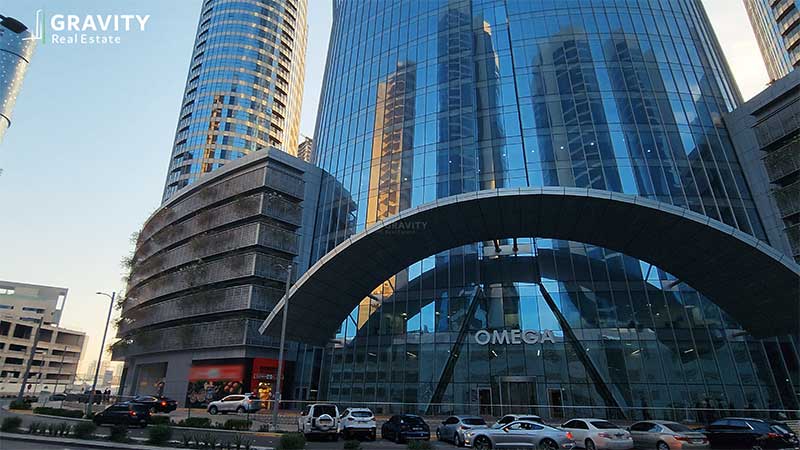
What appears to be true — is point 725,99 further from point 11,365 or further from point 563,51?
point 11,365

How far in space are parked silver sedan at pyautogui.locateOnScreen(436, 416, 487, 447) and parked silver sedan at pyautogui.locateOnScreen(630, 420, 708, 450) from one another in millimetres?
7127

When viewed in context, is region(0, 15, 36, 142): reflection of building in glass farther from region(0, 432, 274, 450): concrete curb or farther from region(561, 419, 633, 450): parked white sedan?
region(561, 419, 633, 450): parked white sedan

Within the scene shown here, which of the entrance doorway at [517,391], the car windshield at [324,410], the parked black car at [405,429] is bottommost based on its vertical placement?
the parked black car at [405,429]

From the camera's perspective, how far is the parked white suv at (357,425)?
74.0 ft

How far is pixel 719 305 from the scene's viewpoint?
31219mm

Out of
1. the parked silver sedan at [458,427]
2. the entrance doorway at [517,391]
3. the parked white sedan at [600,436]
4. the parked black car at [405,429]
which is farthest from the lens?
the entrance doorway at [517,391]

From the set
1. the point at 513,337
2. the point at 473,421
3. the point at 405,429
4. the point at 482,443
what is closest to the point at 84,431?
the point at 405,429

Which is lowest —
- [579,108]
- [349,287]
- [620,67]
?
[349,287]

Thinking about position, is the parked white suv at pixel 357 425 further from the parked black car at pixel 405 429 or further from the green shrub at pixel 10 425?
the green shrub at pixel 10 425

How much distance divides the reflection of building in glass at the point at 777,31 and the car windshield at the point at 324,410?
8578 cm

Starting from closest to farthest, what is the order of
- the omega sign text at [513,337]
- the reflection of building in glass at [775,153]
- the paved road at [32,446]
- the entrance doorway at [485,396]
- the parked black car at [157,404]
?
1. the paved road at [32,446]
2. the reflection of building in glass at [775,153]
3. the entrance doorway at [485,396]
4. the omega sign text at [513,337]
5. the parked black car at [157,404]

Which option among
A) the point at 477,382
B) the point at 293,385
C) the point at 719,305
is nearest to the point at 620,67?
the point at 719,305

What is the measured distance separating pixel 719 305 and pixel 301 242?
129 feet

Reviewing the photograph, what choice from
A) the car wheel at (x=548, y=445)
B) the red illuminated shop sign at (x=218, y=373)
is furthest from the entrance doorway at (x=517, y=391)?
the red illuminated shop sign at (x=218, y=373)
